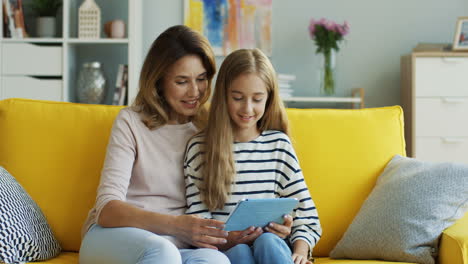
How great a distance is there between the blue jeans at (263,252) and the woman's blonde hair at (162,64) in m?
0.48

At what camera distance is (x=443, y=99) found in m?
3.88

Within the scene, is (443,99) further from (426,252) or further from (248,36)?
(426,252)

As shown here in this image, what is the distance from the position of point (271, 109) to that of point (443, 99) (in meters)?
2.38

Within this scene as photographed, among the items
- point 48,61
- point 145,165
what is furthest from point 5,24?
point 145,165

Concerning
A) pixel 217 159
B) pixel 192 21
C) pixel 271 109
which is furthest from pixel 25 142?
pixel 192 21

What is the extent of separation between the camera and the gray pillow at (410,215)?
67.8 inches

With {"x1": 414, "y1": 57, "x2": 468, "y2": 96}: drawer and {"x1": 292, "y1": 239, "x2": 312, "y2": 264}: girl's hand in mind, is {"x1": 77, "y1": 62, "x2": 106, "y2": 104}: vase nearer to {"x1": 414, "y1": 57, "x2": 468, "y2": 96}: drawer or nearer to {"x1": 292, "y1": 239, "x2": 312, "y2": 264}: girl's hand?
{"x1": 414, "y1": 57, "x2": 468, "y2": 96}: drawer

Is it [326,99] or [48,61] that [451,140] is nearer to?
[326,99]

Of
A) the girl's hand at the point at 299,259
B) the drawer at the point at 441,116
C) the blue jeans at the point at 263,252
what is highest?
the drawer at the point at 441,116

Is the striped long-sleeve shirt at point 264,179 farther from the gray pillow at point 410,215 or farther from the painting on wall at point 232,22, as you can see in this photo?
the painting on wall at point 232,22

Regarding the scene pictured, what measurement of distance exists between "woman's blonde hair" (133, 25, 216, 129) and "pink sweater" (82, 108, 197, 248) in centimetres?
4

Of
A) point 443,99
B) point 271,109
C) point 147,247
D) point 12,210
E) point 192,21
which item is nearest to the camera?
point 147,247

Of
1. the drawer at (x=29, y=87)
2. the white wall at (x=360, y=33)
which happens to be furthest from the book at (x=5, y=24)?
the white wall at (x=360, y=33)

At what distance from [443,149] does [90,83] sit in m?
2.43
